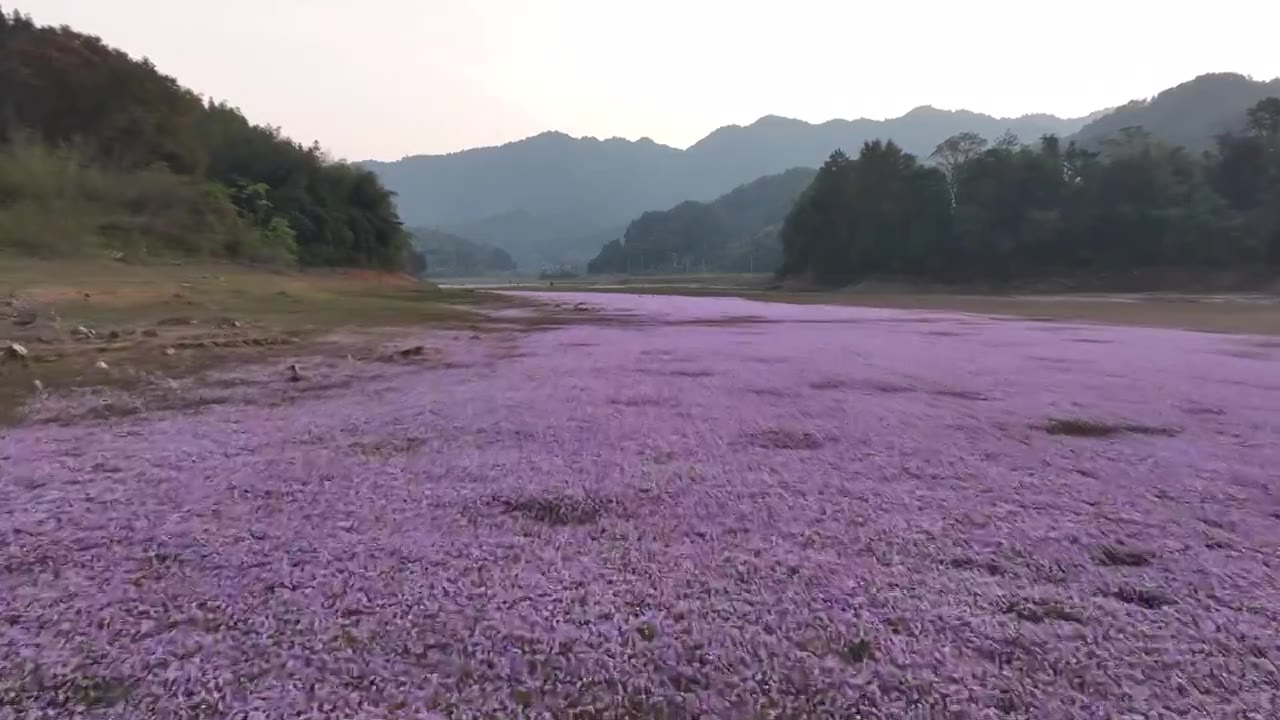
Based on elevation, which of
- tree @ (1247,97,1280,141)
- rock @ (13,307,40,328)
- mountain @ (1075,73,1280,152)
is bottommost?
rock @ (13,307,40,328)

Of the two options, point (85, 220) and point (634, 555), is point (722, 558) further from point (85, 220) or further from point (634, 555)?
point (85, 220)

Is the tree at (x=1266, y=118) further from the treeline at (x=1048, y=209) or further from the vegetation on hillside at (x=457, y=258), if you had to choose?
the vegetation on hillside at (x=457, y=258)

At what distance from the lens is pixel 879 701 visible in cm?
123

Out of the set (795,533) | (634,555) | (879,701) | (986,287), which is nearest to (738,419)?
(795,533)

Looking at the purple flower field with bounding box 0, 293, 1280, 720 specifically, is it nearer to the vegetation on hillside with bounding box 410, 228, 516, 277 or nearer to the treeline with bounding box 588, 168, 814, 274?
the treeline with bounding box 588, 168, 814, 274

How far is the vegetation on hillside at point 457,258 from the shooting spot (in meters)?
141

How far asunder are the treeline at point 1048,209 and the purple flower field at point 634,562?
45.7 metres

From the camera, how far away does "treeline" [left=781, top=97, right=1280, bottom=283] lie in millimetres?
40188

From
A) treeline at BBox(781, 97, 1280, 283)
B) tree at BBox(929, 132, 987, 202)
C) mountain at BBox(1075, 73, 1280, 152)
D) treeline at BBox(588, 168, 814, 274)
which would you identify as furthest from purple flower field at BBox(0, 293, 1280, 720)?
mountain at BBox(1075, 73, 1280, 152)

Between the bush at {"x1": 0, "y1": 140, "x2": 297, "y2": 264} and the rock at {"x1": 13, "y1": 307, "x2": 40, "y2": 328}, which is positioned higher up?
the bush at {"x1": 0, "y1": 140, "x2": 297, "y2": 264}

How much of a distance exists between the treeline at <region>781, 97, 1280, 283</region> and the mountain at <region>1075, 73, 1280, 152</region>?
63275 mm

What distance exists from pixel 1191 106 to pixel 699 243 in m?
74.6

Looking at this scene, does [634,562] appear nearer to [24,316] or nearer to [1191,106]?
[24,316]

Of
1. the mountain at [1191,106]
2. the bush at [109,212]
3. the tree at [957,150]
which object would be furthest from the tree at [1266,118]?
the mountain at [1191,106]
